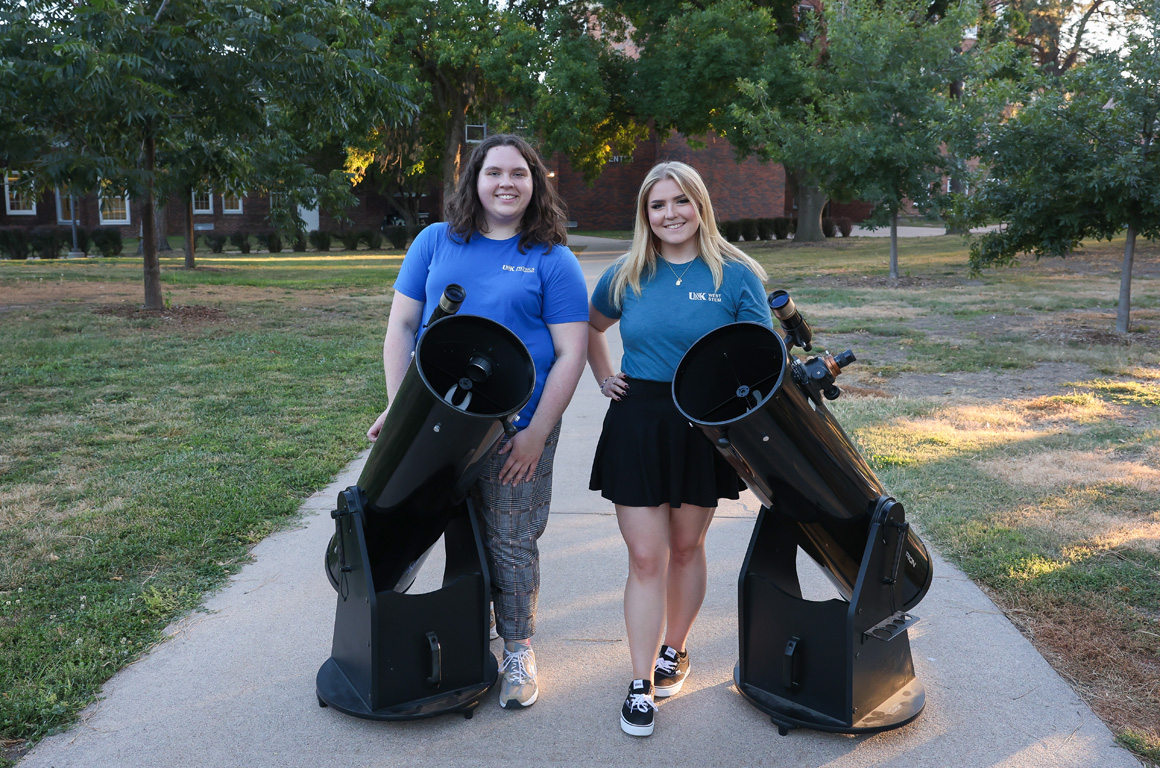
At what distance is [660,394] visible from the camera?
9.66 ft

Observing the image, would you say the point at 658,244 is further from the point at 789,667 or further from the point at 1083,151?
the point at 1083,151

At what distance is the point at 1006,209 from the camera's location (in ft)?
36.1

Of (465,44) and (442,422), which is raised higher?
(465,44)

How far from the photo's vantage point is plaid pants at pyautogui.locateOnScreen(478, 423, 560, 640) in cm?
302

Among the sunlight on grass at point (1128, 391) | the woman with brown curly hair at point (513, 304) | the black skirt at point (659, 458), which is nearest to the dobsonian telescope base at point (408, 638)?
the woman with brown curly hair at point (513, 304)

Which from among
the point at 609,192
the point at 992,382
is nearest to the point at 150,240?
the point at 992,382

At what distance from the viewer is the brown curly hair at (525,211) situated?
2.95 m

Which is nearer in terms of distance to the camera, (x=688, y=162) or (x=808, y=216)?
(x=808, y=216)

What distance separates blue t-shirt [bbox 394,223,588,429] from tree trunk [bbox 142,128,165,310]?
1045cm

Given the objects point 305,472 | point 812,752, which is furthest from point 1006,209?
point 812,752

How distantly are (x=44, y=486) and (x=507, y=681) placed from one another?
3583mm

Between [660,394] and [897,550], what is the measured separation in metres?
0.85

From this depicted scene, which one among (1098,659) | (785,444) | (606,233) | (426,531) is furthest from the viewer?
(606,233)

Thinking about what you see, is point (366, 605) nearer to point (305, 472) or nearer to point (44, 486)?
point (305, 472)
